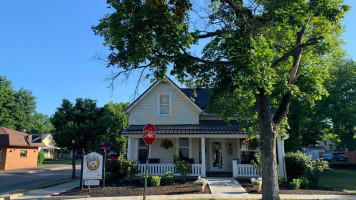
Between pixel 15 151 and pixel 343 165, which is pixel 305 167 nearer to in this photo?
pixel 343 165

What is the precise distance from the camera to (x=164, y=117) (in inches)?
666

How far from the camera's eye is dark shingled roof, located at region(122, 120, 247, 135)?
49.2 ft

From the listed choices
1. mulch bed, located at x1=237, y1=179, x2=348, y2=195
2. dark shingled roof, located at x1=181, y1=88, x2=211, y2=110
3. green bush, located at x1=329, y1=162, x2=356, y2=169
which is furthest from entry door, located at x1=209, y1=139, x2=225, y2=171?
green bush, located at x1=329, y1=162, x2=356, y2=169

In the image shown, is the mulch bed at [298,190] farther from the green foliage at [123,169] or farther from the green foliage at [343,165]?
the green foliage at [343,165]

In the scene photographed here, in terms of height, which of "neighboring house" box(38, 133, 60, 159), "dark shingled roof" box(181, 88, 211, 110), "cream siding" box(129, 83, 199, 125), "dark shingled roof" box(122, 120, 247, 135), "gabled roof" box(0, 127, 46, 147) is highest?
"dark shingled roof" box(181, 88, 211, 110)

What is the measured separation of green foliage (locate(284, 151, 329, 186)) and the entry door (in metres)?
4.30

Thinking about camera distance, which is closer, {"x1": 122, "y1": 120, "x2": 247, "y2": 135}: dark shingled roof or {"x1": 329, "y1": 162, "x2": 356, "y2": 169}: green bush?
{"x1": 122, "y1": 120, "x2": 247, "y2": 135}: dark shingled roof

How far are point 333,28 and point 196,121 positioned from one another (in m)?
9.97

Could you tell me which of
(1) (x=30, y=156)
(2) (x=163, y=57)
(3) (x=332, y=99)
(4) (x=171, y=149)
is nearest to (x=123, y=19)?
(2) (x=163, y=57)

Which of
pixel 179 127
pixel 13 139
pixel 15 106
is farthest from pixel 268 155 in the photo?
pixel 15 106

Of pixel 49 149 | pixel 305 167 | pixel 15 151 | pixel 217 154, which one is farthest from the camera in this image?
pixel 49 149

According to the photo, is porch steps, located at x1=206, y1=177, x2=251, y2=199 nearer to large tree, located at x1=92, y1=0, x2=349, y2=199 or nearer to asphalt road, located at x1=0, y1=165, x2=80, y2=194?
large tree, located at x1=92, y1=0, x2=349, y2=199

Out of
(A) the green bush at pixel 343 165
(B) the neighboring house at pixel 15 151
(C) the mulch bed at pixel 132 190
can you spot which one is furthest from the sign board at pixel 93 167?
(A) the green bush at pixel 343 165

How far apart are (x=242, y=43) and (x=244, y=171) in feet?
32.6
